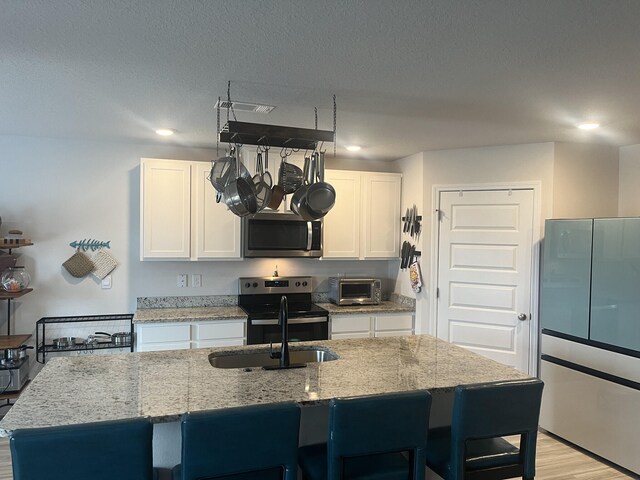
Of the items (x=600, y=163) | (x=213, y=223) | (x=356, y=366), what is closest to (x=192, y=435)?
(x=356, y=366)

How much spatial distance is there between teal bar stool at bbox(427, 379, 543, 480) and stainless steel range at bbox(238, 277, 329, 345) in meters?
2.20

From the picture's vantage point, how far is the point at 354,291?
4723mm

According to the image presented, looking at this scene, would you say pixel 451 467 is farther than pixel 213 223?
No

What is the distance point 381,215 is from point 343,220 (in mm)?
421

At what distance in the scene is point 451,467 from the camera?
1983 millimetres

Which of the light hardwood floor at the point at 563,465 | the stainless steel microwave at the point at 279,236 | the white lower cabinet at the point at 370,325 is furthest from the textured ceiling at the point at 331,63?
the light hardwood floor at the point at 563,465

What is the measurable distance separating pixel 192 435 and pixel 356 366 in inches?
42.1

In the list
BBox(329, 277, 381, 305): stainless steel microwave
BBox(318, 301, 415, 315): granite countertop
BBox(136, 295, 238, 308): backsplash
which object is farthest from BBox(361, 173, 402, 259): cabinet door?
BBox(136, 295, 238, 308): backsplash

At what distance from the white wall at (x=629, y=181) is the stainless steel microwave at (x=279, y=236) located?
107 inches

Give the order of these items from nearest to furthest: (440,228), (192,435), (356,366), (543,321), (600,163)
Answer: (192,435), (356,366), (543,321), (600,163), (440,228)

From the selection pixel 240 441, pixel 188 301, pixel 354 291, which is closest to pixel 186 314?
pixel 188 301

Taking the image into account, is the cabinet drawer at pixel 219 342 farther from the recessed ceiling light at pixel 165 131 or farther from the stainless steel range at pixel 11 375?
the recessed ceiling light at pixel 165 131

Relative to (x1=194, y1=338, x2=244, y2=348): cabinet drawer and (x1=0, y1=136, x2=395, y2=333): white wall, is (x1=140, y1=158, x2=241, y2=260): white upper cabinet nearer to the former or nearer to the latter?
(x1=0, y1=136, x2=395, y2=333): white wall

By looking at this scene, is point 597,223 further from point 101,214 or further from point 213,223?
point 101,214
